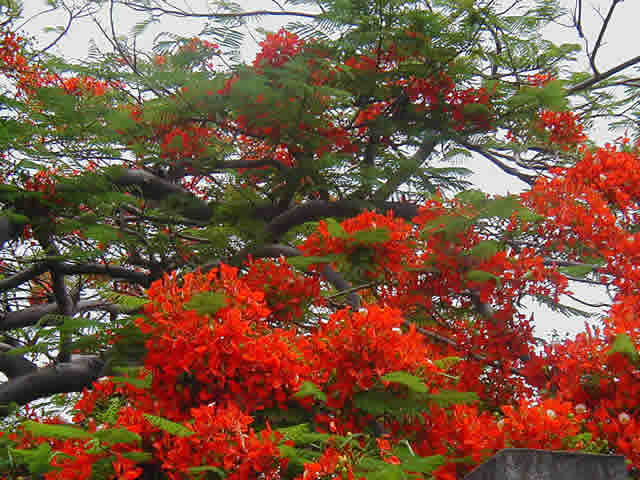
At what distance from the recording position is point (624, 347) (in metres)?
2.22

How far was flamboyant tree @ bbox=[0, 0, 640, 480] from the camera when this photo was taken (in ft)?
6.70

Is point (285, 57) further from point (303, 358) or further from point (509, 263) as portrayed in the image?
point (303, 358)

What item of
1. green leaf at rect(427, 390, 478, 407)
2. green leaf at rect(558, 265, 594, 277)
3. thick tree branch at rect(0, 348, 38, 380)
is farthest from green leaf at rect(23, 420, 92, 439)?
thick tree branch at rect(0, 348, 38, 380)

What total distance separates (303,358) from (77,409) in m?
1.21

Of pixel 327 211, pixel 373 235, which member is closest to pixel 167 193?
pixel 327 211

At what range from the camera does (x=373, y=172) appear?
13.9ft

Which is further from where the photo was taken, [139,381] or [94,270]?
[94,270]

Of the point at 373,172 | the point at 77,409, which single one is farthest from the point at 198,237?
the point at 77,409

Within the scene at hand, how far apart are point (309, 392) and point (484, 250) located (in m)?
1.52

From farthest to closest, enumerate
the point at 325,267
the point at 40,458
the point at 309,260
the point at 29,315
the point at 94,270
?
the point at 29,315 < the point at 94,270 < the point at 325,267 < the point at 309,260 < the point at 40,458

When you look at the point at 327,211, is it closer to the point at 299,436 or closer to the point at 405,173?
the point at 405,173

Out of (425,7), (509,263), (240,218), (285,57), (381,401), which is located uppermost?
(425,7)

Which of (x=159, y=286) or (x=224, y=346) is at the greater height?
(x=159, y=286)

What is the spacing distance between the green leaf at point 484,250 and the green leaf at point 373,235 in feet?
1.69
